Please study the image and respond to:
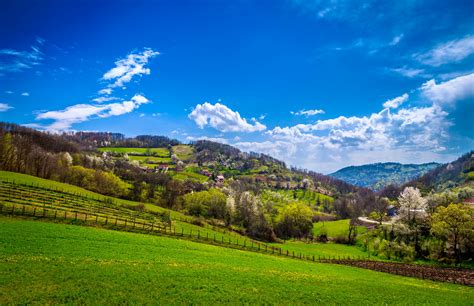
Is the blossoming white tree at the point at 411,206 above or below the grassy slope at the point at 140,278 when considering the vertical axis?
above

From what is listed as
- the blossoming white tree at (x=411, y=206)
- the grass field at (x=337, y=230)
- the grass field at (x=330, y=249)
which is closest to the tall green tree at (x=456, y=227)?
the blossoming white tree at (x=411, y=206)

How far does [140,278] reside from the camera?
2431cm

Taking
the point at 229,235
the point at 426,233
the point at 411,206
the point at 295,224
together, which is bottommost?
the point at 229,235

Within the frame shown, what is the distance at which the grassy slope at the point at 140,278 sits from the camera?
20.6 meters

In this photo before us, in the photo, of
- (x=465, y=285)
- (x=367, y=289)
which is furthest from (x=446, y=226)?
(x=367, y=289)

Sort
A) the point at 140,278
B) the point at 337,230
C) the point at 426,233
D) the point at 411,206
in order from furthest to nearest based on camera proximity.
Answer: the point at 337,230 < the point at 411,206 < the point at 426,233 < the point at 140,278

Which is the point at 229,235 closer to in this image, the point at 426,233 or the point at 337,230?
the point at 426,233

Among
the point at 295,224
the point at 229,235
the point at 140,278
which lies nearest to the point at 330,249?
the point at 295,224

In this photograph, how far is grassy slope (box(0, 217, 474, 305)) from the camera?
811 inches

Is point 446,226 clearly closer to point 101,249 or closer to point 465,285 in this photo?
point 465,285

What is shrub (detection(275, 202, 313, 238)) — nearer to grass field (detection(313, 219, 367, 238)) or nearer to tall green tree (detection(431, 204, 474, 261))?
grass field (detection(313, 219, 367, 238))

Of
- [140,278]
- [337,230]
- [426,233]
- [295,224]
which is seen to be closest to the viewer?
[140,278]

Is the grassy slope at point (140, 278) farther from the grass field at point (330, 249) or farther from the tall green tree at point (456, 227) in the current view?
the grass field at point (330, 249)

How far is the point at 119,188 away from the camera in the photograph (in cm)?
11206
